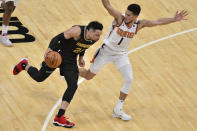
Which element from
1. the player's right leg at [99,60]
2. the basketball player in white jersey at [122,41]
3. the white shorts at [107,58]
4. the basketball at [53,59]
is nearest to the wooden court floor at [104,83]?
the basketball player in white jersey at [122,41]

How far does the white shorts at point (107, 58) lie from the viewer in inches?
350

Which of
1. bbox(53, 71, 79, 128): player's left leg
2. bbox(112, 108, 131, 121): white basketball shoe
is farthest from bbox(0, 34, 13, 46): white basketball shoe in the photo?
bbox(112, 108, 131, 121): white basketball shoe

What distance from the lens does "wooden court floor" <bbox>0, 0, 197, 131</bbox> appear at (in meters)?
8.87

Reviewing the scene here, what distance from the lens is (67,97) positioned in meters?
8.29

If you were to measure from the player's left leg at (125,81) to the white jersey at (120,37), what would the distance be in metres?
0.19

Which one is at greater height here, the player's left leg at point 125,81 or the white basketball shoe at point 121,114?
the player's left leg at point 125,81

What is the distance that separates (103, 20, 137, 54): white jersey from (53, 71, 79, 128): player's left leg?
965 mm

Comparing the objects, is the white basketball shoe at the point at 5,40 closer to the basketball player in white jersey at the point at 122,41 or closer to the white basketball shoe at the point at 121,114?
the basketball player in white jersey at the point at 122,41

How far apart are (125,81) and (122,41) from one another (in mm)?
755

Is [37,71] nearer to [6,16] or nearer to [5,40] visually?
[5,40]

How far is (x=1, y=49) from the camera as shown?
10375mm

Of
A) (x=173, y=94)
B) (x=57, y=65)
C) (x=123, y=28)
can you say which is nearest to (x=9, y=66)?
(x=57, y=65)

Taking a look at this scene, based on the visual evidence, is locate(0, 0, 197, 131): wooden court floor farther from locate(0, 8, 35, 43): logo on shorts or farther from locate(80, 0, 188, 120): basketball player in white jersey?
locate(80, 0, 188, 120): basketball player in white jersey

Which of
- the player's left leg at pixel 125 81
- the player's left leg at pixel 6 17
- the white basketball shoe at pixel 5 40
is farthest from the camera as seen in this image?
the white basketball shoe at pixel 5 40
